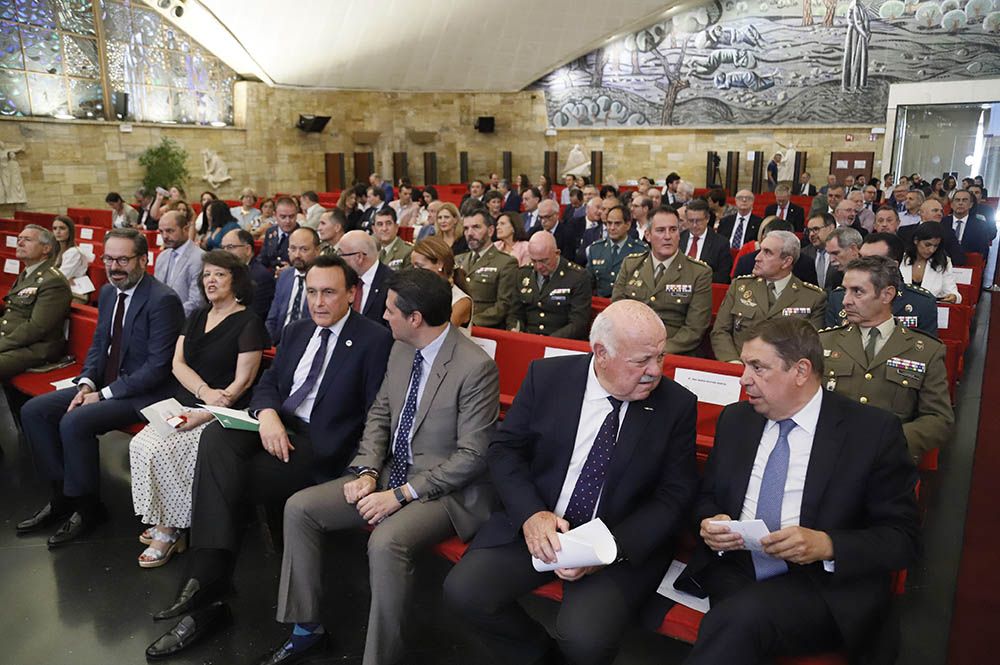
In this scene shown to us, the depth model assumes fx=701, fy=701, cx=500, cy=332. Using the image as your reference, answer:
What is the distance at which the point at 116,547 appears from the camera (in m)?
3.17

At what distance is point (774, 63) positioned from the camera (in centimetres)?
1719

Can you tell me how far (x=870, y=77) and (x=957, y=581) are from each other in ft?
53.9

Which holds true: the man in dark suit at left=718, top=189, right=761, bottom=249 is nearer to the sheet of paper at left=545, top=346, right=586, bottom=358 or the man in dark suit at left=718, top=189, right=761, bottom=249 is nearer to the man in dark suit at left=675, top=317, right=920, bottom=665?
the sheet of paper at left=545, top=346, right=586, bottom=358

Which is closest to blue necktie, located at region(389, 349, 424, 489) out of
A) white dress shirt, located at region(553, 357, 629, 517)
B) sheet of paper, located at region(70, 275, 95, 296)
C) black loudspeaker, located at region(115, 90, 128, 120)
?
white dress shirt, located at region(553, 357, 629, 517)

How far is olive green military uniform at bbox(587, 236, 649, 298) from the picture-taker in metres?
5.33

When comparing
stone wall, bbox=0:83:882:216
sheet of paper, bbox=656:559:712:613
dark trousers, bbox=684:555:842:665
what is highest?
stone wall, bbox=0:83:882:216

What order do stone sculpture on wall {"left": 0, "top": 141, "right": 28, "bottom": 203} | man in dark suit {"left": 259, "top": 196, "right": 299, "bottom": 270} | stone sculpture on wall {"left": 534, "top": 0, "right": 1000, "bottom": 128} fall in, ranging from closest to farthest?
man in dark suit {"left": 259, "top": 196, "right": 299, "bottom": 270}, stone sculpture on wall {"left": 0, "top": 141, "right": 28, "bottom": 203}, stone sculpture on wall {"left": 534, "top": 0, "right": 1000, "bottom": 128}

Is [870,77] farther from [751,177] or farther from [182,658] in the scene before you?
[182,658]

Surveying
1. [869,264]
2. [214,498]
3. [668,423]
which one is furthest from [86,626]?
[869,264]

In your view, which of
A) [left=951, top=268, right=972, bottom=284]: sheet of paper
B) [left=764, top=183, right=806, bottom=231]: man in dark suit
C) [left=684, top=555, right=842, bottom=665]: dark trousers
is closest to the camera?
[left=684, top=555, right=842, bottom=665]: dark trousers

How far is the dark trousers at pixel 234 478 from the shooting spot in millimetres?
2658

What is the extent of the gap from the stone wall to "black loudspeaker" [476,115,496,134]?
28cm

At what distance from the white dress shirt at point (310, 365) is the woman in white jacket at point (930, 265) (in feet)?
13.6

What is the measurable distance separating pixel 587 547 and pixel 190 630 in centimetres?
156
